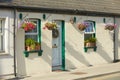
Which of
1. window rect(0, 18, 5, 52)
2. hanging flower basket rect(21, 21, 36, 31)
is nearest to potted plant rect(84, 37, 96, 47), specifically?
hanging flower basket rect(21, 21, 36, 31)

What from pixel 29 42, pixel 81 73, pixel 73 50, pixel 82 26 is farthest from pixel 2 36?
pixel 82 26

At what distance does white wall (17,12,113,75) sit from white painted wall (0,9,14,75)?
0.64 metres

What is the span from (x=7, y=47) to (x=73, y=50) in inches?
182

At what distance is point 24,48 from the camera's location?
17.2 meters

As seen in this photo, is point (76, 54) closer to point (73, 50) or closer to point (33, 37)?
point (73, 50)

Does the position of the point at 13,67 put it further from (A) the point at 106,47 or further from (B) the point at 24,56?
(A) the point at 106,47

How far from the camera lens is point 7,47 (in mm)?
16422

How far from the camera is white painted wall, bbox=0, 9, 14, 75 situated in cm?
1617

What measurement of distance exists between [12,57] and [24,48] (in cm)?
88

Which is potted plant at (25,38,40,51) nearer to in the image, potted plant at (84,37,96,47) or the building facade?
the building facade

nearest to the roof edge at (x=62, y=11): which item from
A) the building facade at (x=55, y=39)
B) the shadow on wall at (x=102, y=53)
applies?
the building facade at (x=55, y=39)

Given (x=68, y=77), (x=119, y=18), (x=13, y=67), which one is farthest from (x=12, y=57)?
(x=119, y=18)

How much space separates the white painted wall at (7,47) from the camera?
16.2 meters

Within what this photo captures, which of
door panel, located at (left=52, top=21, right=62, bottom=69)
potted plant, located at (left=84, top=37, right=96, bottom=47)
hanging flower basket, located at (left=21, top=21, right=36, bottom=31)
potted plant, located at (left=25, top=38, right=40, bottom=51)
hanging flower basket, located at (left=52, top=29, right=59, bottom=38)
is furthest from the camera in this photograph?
potted plant, located at (left=84, top=37, right=96, bottom=47)
